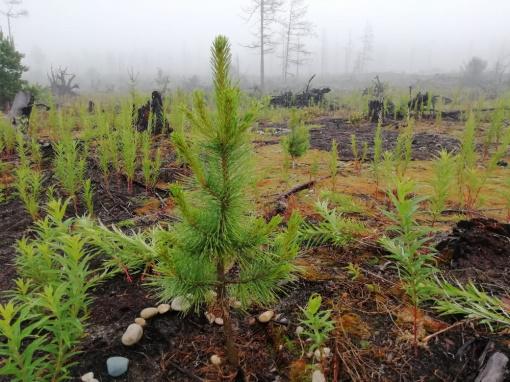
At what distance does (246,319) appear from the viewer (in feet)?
5.94

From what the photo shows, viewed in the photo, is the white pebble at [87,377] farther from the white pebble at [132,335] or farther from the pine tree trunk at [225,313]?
the pine tree trunk at [225,313]

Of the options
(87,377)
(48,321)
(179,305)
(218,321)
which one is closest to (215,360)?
(218,321)

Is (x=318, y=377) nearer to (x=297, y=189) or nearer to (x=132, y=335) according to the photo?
(x=132, y=335)

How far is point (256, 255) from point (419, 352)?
92 centimetres

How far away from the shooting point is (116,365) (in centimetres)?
143

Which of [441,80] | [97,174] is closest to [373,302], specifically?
[97,174]

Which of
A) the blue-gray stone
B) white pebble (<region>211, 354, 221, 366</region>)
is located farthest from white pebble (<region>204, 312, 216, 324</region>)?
the blue-gray stone

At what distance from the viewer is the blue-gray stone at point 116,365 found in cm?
141

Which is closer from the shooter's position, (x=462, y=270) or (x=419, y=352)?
(x=419, y=352)

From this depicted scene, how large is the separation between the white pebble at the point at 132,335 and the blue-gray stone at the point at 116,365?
3.6 inches

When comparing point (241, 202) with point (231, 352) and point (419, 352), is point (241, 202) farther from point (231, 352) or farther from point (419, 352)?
point (419, 352)

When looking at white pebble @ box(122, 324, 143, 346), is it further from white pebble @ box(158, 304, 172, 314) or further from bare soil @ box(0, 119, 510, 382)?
white pebble @ box(158, 304, 172, 314)

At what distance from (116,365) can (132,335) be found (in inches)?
6.2

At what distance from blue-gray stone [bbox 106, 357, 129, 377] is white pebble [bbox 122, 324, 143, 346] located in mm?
93
